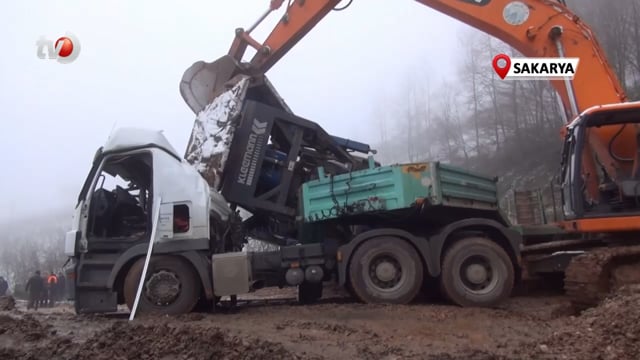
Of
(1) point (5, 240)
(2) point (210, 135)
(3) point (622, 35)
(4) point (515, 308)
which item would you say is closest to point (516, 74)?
(4) point (515, 308)

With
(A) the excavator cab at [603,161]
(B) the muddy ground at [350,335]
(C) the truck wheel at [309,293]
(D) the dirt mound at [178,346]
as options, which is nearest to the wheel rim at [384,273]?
(B) the muddy ground at [350,335]

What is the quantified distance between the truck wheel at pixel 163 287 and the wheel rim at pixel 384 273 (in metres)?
2.36

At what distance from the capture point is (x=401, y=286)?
7.39m

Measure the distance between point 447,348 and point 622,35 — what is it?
1089 inches

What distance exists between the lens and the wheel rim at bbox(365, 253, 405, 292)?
7422 millimetres

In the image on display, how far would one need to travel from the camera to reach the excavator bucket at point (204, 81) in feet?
30.8

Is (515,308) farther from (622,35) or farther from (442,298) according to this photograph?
(622,35)

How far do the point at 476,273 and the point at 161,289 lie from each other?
4.22 m

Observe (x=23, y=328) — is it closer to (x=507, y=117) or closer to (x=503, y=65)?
(x=503, y=65)

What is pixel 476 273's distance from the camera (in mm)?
7480

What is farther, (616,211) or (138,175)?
(138,175)

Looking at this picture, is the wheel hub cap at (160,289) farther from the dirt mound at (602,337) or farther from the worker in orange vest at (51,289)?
the worker in orange vest at (51,289)

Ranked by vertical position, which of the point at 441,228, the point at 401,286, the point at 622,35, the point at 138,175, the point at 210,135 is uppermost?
the point at 622,35

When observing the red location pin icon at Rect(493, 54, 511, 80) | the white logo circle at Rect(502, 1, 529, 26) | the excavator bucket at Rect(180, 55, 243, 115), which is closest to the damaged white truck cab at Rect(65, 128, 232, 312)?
the excavator bucket at Rect(180, 55, 243, 115)
